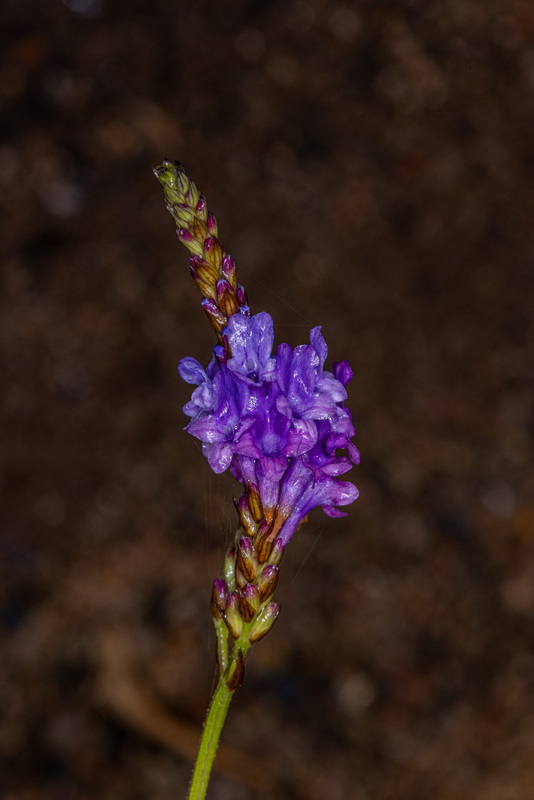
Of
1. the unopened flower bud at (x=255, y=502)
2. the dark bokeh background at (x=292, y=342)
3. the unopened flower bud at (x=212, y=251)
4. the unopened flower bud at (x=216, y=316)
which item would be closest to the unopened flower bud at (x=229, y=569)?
the unopened flower bud at (x=255, y=502)

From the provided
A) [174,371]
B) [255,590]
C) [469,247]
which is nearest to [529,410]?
[469,247]

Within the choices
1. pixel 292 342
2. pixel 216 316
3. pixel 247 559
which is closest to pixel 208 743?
pixel 247 559

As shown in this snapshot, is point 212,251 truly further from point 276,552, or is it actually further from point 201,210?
point 276,552

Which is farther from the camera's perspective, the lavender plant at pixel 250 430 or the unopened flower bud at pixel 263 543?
the unopened flower bud at pixel 263 543

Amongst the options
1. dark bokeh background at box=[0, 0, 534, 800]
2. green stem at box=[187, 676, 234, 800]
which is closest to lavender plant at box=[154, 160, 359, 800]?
green stem at box=[187, 676, 234, 800]

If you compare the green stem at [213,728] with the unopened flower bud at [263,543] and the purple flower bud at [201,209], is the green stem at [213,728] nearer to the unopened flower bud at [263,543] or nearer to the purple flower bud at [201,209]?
the unopened flower bud at [263,543]

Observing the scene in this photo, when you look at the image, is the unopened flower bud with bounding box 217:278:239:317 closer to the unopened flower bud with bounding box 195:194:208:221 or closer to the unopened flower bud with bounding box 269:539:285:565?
the unopened flower bud with bounding box 195:194:208:221

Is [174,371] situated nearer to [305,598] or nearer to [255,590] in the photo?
[305,598]
